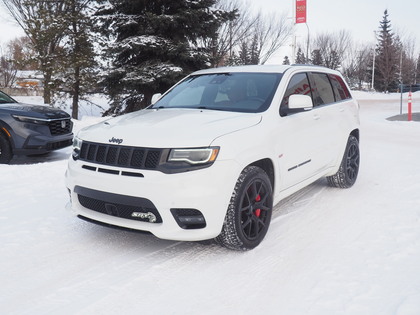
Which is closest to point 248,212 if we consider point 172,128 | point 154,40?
point 172,128

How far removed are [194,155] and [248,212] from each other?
78 cm

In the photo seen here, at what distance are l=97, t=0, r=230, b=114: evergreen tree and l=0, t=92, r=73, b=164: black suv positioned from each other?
7.74 meters

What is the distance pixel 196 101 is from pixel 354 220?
7.14 feet

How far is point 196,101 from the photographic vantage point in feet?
15.1

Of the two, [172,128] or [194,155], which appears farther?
[172,128]

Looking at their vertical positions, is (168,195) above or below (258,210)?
above

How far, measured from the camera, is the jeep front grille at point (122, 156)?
322 cm

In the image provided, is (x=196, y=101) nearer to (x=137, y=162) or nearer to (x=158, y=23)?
(x=137, y=162)

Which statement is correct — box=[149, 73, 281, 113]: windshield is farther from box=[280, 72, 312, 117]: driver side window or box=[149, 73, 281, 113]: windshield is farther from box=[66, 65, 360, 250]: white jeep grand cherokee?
box=[280, 72, 312, 117]: driver side window

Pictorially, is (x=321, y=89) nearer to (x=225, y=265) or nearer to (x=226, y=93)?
(x=226, y=93)

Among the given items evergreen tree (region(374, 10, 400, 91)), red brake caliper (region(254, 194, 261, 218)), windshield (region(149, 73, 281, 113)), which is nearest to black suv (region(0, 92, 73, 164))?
windshield (region(149, 73, 281, 113))

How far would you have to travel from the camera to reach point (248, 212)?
11.8 ft

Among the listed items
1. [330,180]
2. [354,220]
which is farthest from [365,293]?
[330,180]

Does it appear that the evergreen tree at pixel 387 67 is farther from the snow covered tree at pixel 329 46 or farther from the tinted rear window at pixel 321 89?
the tinted rear window at pixel 321 89
